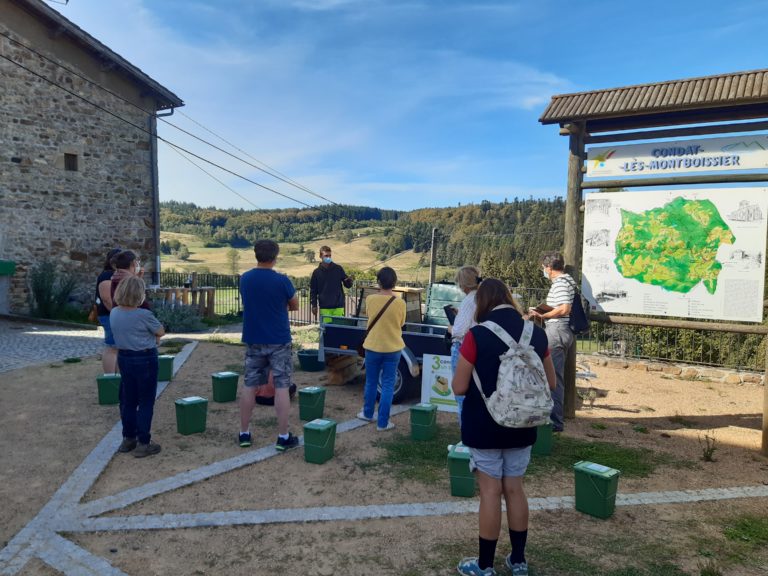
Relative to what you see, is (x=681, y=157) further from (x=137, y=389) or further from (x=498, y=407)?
(x=137, y=389)

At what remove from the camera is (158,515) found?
3613 mm

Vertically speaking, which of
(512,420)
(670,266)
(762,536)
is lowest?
(762,536)

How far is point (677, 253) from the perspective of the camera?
19.0ft

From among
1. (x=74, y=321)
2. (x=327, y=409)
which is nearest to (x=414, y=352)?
(x=327, y=409)

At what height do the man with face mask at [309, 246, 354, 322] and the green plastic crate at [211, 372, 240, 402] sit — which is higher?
the man with face mask at [309, 246, 354, 322]

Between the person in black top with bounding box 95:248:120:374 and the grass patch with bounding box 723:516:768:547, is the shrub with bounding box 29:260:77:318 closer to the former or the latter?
the person in black top with bounding box 95:248:120:374

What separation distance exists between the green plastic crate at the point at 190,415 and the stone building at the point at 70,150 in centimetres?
1089

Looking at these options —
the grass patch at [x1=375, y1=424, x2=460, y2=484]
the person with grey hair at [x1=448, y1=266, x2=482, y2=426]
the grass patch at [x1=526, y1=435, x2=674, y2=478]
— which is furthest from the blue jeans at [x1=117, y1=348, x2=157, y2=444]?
the grass patch at [x1=526, y1=435, x2=674, y2=478]

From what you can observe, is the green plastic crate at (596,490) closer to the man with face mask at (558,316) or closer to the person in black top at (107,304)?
the man with face mask at (558,316)

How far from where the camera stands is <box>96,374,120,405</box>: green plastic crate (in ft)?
20.3

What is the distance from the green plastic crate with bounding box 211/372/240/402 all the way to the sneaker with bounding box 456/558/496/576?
424 cm

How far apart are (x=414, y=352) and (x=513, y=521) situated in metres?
3.71

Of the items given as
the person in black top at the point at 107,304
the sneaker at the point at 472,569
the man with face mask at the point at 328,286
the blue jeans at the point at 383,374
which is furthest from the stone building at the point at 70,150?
the sneaker at the point at 472,569

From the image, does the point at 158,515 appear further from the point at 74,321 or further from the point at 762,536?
the point at 74,321
